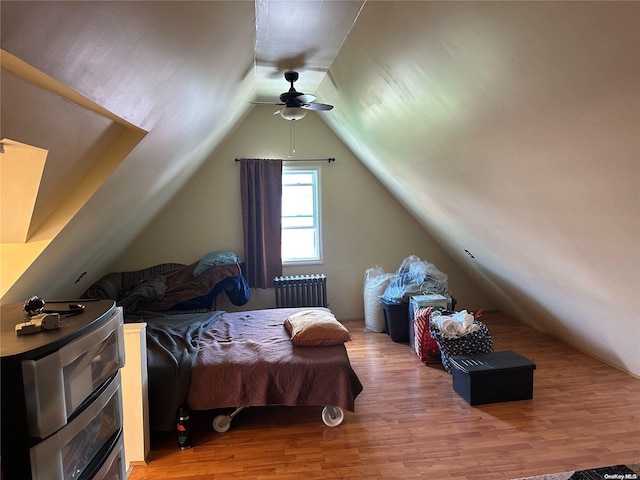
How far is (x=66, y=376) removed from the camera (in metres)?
1.27

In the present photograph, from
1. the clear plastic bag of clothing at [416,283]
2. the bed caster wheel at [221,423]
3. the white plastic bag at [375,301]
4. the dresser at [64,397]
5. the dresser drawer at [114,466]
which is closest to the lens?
the dresser at [64,397]

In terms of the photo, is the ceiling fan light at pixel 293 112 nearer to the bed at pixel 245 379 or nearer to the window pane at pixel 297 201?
the bed at pixel 245 379

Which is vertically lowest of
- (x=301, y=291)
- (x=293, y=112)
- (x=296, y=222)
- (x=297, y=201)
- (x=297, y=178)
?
(x=301, y=291)

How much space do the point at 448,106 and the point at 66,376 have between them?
2200 millimetres

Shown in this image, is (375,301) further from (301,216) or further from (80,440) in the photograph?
(80,440)

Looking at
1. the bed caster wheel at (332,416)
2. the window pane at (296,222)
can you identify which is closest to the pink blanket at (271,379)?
the bed caster wheel at (332,416)

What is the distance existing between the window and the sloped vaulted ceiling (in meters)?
1.34

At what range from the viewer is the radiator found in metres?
5.06

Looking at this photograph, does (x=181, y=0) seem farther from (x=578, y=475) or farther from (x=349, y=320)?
(x=349, y=320)

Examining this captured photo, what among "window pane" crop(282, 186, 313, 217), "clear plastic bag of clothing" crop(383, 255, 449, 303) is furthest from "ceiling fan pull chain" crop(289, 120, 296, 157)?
"clear plastic bag of clothing" crop(383, 255, 449, 303)

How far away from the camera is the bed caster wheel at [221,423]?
2.79 meters

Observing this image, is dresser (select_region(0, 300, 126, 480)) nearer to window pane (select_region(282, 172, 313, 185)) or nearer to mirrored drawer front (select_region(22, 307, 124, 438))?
mirrored drawer front (select_region(22, 307, 124, 438))

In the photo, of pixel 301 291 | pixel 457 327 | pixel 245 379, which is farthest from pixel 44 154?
pixel 301 291

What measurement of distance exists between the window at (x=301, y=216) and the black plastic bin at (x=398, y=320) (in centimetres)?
127
